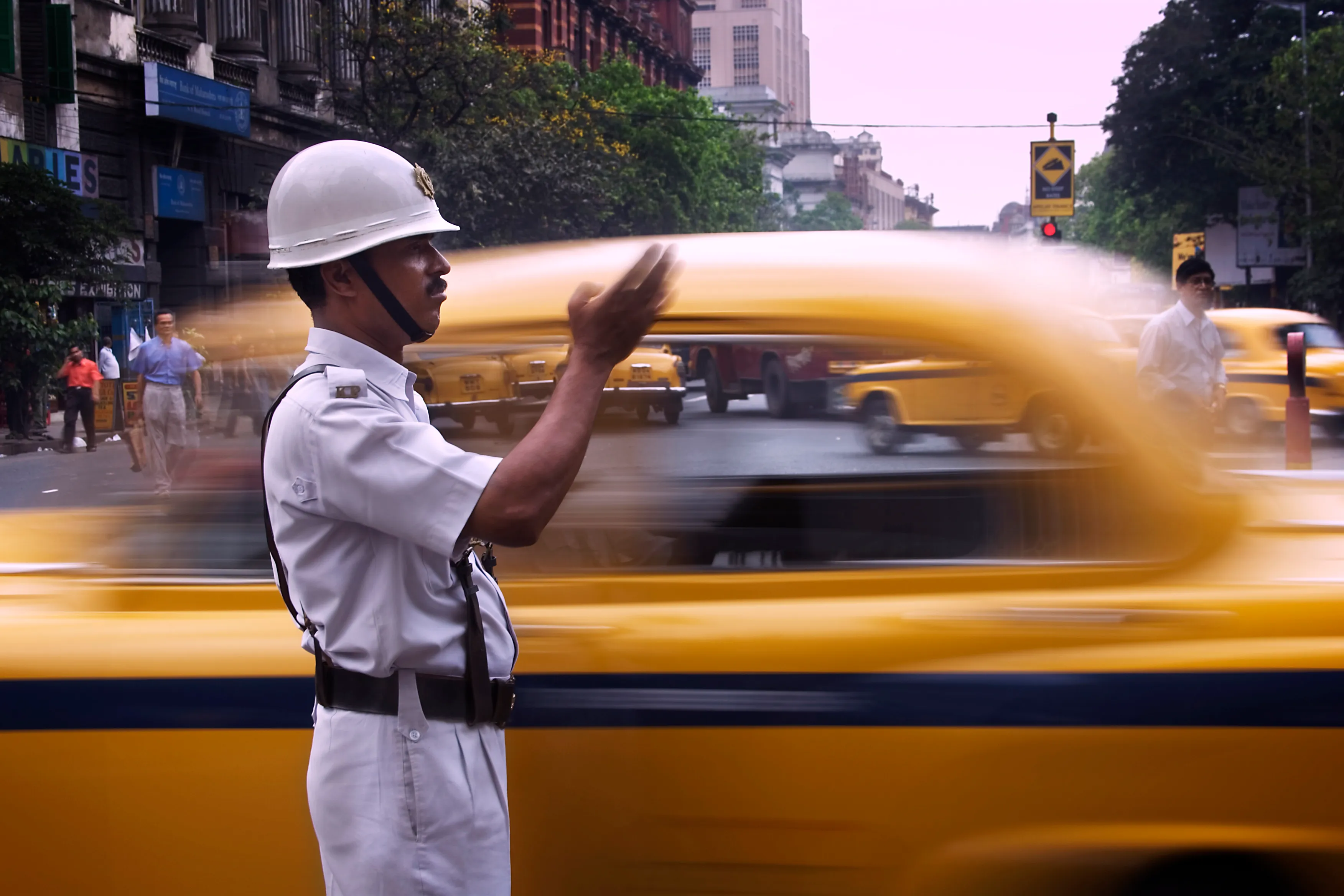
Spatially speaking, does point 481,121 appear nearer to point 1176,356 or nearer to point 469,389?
point 1176,356

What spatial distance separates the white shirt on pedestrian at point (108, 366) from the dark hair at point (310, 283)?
21769 millimetres

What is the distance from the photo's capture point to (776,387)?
280 centimetres

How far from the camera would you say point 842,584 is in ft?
8.55

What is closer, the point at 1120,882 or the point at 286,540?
the point at 286,540

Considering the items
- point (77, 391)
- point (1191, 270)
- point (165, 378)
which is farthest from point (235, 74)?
point (1191, 270)

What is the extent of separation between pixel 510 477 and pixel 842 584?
0.99 m

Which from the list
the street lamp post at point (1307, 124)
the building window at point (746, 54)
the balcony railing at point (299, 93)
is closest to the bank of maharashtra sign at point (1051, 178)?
the street lamp post at point (1307, 124)

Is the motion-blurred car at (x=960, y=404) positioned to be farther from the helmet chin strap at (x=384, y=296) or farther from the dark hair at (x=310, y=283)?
the dark hair at (x=310, y=283)

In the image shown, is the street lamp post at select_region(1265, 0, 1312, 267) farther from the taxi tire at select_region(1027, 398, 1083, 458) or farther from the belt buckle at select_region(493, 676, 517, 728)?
the belt buckle at select_region(493, 676, 517, 728)

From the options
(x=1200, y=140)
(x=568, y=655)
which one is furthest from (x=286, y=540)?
(x=1200, y=140)

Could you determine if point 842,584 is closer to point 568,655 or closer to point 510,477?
point 568,655

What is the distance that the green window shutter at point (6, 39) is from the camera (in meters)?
20.8

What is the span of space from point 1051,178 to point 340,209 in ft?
73.4

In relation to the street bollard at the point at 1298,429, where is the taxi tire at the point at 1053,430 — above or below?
above
